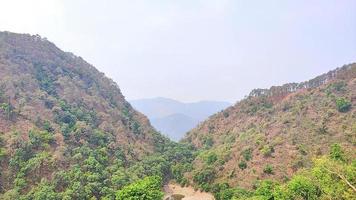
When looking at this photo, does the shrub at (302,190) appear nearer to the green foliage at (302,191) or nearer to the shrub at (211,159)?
the green foliage at (302,191)

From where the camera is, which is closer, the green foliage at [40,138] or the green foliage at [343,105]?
the green foliage at [40,138]

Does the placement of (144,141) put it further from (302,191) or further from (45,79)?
(302,191)

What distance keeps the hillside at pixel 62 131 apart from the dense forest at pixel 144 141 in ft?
0.54

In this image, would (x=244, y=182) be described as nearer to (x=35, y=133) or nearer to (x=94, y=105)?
(x=35, y=133)

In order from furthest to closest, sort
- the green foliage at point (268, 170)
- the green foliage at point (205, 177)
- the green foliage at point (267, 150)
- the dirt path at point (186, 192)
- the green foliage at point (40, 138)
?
the green foliage at point (205, 177) < the green foliage at point (267, 150) < the dirt path at point (186, 192) < the green foliage at point (268, 170) < the green foliage at point (40, 138)

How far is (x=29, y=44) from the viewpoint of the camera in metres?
82.7

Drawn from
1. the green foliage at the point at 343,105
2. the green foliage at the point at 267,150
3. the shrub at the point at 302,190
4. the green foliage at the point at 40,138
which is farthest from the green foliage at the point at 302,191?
the green foliage at the point at 40,138

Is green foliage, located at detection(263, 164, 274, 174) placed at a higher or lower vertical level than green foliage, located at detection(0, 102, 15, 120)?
lower

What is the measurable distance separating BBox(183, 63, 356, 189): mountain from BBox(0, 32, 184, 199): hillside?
9.15 metres

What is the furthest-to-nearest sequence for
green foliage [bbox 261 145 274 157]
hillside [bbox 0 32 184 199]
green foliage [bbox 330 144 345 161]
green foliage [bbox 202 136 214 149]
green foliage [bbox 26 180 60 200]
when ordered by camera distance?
green foliage [bbox 202 136 214 149] < green foliage [bbox 261 145 274 157] < hillside [bbox 0 32 184 199] < green foliage [bbox 330 144 345 161] < green foliage [bbox 26 180 60 200]

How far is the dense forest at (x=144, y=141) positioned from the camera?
1604 inches

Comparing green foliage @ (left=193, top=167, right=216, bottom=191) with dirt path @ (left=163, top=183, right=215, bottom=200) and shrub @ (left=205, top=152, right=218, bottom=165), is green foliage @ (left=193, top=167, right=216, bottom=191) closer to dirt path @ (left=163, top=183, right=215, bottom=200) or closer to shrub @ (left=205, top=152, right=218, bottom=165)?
dirt path @ (left=163, top=183, right=215, bottom=200)

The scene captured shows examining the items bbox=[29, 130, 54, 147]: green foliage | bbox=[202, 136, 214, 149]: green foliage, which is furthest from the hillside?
bbox=[202, 136, 214, 149]: green foliage

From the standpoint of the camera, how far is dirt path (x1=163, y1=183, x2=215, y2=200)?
5278cm
